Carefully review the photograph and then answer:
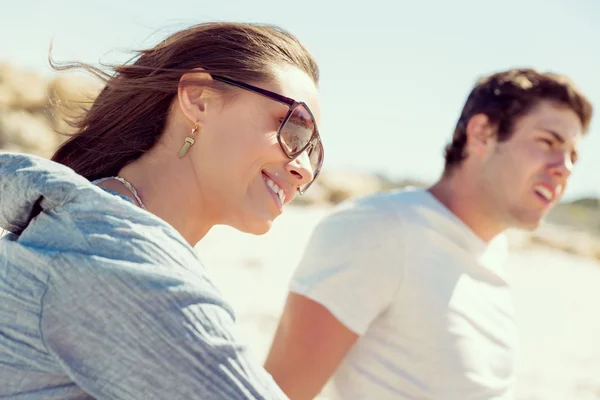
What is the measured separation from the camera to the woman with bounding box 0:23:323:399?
108 centimetres

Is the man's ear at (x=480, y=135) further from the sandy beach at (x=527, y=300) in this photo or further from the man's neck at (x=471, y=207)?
the sandy beach at (x=527, y=300)

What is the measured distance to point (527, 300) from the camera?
11.2 m

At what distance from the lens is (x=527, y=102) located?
320cm

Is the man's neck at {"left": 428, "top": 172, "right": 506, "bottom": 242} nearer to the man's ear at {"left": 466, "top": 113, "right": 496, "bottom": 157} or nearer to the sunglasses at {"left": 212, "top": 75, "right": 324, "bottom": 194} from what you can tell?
the man's ear at {"left": 466, "top": 113, "right": 496, "bottom": 157}

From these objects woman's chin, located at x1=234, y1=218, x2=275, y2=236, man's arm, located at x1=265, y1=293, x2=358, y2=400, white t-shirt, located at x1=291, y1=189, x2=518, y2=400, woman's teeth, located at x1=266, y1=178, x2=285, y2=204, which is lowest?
man's arm, located at x1=265, y1=293, x2=358, y2=400

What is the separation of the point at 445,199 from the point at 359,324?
82 centimetres

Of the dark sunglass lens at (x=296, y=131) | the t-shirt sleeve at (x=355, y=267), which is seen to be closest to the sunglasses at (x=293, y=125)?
the dark sunglass lens at (x=296, y=131)

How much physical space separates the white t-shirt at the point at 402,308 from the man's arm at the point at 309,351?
2.0 inches

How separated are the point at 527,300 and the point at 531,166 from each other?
8.68m

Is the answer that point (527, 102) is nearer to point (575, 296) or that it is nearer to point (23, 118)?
point (575, 296)

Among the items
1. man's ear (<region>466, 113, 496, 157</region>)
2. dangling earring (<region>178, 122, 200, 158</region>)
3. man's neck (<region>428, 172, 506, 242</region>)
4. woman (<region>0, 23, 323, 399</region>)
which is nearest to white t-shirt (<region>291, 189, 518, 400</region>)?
man's neck (<region>428, 172, 506, 242</region>)

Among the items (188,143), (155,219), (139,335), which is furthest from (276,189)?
(139,335)

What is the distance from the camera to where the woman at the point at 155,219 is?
1.08m

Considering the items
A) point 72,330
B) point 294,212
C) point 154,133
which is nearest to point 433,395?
point 154,133
